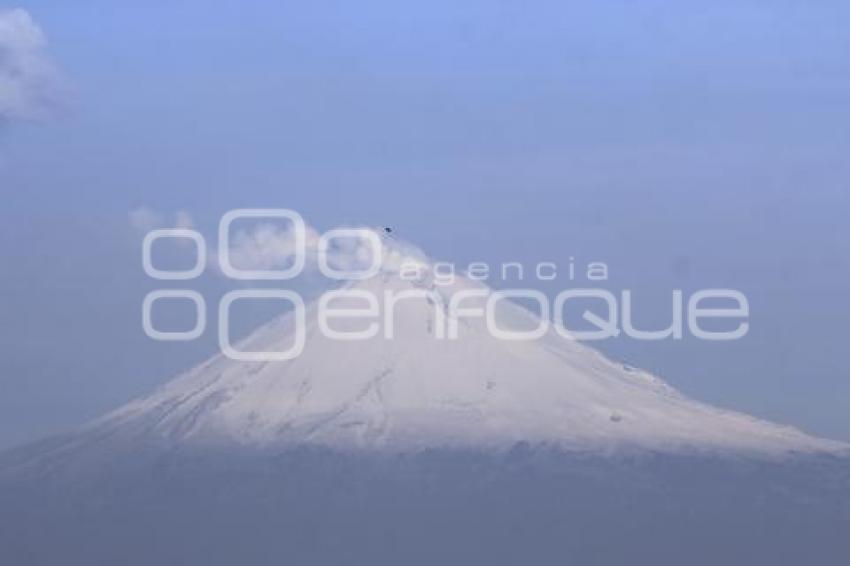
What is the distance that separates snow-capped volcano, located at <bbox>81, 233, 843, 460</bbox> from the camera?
195 feet

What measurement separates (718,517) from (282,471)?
1198 centimetres

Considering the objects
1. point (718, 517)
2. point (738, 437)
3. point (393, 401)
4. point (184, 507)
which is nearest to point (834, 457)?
point (738, 437)

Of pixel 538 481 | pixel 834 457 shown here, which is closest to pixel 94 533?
pixel 538 481

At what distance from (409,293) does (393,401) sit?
4219mm

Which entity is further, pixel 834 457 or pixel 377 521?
pixel 834 457

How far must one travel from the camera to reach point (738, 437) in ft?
202

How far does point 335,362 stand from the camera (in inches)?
2466

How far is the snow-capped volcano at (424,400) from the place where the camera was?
195ft

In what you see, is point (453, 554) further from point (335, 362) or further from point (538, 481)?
point (335, 362)

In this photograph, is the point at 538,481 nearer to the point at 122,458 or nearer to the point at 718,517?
the point at 718,517

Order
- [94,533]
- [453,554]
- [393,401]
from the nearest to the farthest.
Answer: [453,554], [94,533], [393,401]

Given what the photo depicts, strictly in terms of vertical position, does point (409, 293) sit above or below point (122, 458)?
above

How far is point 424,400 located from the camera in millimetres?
60438

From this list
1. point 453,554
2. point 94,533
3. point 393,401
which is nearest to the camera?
point 453,554
